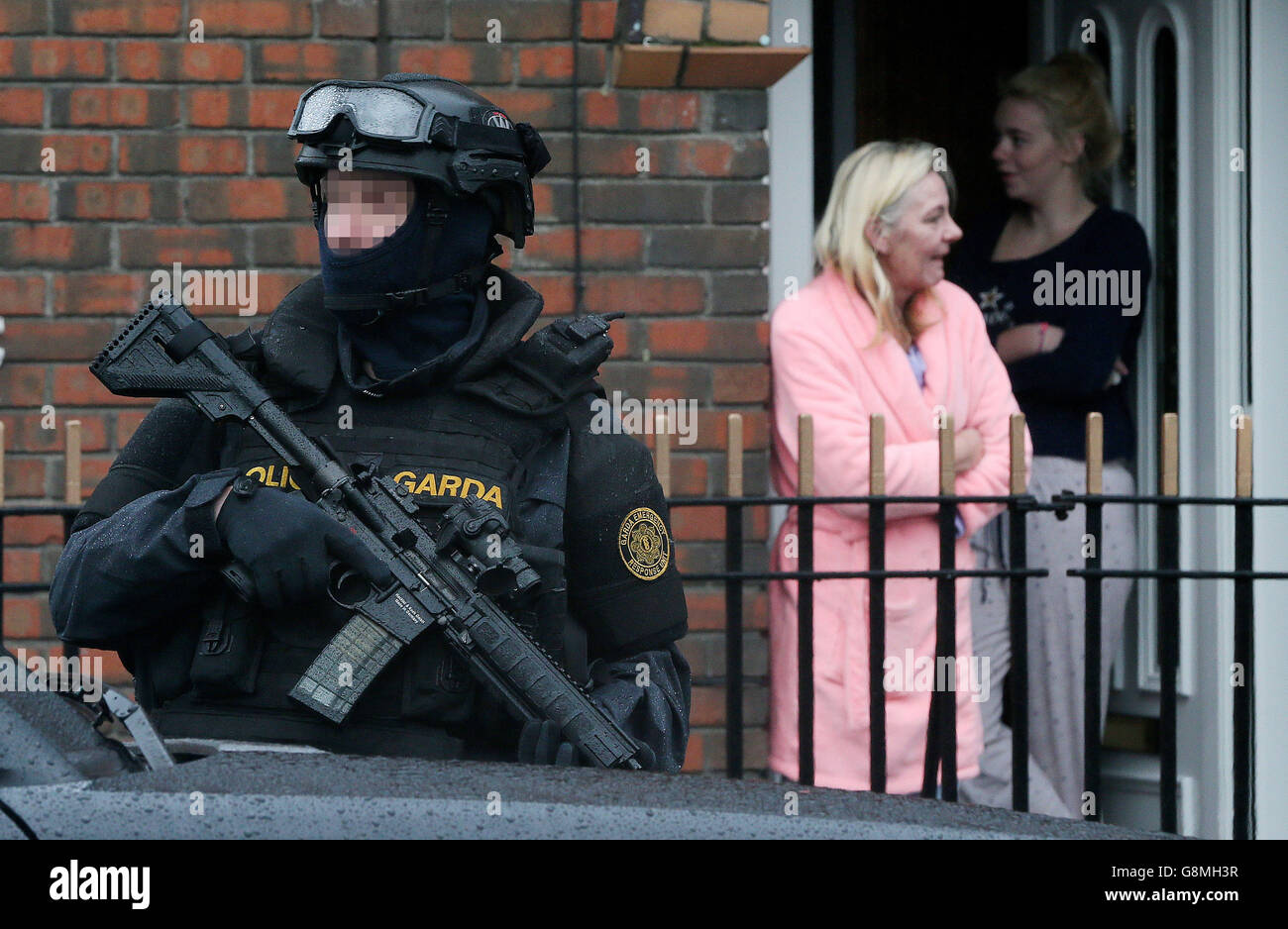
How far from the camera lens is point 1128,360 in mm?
4836

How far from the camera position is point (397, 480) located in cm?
235

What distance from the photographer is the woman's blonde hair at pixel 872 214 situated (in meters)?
4.27

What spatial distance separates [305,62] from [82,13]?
53 centimetres

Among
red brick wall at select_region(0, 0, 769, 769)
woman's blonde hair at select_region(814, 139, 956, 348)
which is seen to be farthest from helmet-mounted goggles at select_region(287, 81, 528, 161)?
woman's blonde hair at select_region(814, 139, 956, 348)

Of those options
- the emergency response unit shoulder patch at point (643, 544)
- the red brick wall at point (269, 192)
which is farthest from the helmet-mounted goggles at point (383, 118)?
the red brick wall at point (269, 192)

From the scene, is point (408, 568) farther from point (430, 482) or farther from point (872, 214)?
point (872, 214)

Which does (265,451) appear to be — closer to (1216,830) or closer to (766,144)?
(766,144)

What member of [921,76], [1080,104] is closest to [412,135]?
[1080,104]

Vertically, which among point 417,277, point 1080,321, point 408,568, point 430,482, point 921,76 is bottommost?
point 408,568

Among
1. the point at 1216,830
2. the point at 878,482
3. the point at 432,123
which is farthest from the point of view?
the point at 1216,830

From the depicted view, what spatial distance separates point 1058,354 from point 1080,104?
2.51 feet
